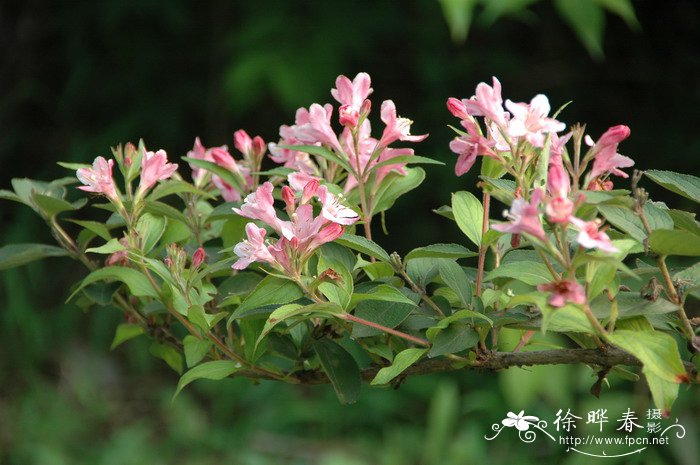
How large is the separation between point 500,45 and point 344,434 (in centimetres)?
108

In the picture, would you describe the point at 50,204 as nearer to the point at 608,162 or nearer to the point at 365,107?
the point at 365,107

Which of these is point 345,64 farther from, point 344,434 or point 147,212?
point 147,212

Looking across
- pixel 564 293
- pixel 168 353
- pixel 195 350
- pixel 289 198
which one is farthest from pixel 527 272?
pixel 168 353

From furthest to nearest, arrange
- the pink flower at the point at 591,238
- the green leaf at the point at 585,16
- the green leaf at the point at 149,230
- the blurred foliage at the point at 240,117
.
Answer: the blurred foliage at the point at 240,117
the green leaf at the point at 585,16
the green leaf at the point at 149,230
the pink flower at the point at 591,238

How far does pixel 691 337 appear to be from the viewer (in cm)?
57

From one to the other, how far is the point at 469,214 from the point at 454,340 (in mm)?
101

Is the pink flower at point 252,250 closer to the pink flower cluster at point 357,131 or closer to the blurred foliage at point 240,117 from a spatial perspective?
the pink flower cluster at point 357,131

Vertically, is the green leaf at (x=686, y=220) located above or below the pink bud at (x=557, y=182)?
below

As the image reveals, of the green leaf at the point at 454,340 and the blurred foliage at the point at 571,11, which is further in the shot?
the blurred foliage at the point at 571,11

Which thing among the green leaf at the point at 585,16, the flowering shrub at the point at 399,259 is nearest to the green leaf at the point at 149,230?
the flowering shrub at the point at 399,259

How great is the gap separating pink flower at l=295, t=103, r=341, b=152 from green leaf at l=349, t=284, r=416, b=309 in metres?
0.13

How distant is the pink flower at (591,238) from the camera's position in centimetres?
47

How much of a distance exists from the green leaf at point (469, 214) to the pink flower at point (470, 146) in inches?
1.4

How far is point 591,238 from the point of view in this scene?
0.48 metres
